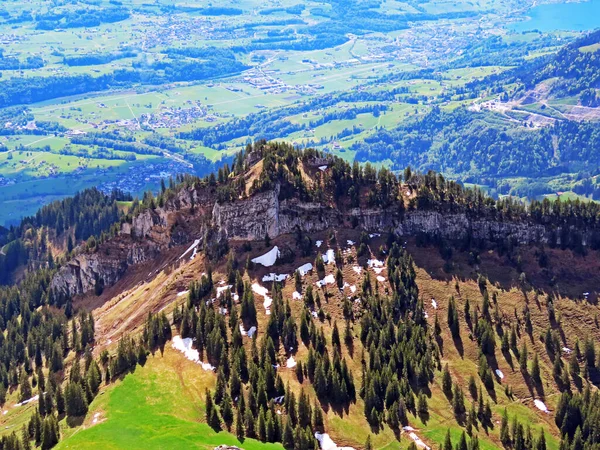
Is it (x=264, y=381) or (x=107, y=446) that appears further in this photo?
(x=264, y=381)

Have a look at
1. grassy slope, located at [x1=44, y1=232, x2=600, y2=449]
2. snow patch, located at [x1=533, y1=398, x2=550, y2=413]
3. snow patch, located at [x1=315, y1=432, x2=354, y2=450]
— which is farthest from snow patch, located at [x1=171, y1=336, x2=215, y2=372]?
snow patch, located at [x1=533, y1=398, x2=550, y2=413]

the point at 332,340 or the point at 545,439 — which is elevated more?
the point at 332,340

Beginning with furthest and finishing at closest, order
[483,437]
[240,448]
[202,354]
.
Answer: [202,354]
[483,437]
[240,448]

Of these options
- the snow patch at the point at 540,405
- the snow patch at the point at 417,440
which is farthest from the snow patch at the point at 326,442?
the snow patch at the point at 540,405

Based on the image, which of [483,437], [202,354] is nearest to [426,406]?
[483,437]

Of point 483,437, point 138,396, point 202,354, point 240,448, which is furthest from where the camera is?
point 202,354

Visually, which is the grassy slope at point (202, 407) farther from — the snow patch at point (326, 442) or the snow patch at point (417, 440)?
the snow patch at point (326, 442)

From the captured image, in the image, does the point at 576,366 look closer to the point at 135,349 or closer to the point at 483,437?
the point at 483,437

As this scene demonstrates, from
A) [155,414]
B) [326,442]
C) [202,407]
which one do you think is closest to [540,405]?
[326,442]
